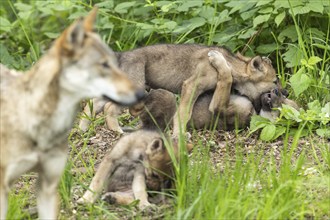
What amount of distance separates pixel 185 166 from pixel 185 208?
31 cm

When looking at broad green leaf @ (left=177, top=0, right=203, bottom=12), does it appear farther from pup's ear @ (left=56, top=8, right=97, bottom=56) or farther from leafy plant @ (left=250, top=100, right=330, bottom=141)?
pup's ear @ (left=56, top=8, right=97, bottom=56)

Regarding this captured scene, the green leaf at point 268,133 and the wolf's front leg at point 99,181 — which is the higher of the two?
the wolf's front leg at point 99,181

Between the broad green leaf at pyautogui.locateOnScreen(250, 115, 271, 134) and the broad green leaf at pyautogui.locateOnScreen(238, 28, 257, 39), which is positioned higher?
the broad green leaf at pyautogui.locateOnScreen(238, 28, 257, 39)

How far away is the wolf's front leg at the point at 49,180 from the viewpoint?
5477 mm

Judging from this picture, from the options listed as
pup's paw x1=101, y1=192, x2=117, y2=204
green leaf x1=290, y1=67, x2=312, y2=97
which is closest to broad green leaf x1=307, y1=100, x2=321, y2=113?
green leaf x1=290, y1=67, x2=312, y2=97

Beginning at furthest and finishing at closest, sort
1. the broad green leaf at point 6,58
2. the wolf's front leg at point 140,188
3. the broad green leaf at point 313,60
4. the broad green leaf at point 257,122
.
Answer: the broad green leaf at point 6,58 < the broad green leaf at point 313,60 < the broad green leaf at point 257,122 < the wolf's front leg at point 140,188

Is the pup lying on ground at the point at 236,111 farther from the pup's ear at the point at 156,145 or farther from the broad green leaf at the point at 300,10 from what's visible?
the pup's ear at the point at 156,145

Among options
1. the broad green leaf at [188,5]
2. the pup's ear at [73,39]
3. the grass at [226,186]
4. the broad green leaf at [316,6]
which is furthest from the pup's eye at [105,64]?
the broad green leaf at [188,5]

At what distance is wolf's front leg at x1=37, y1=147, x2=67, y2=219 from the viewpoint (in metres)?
5.48

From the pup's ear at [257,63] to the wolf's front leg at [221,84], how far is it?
0.26 metres

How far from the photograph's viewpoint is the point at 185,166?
253 inches

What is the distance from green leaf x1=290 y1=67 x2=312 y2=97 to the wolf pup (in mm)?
3141

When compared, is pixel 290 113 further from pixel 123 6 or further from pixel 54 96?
pixel 54 96

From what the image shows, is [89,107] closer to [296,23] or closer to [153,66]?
[153,66]
